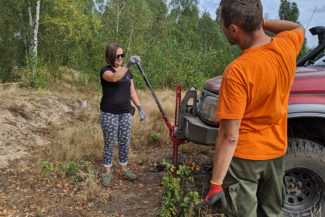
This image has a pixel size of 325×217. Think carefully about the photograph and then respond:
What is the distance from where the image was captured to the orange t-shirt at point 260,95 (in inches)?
53.1

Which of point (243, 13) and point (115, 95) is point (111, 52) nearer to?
point (115, 95)

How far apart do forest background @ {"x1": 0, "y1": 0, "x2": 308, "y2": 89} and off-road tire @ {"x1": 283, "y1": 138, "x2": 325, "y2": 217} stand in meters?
7.83

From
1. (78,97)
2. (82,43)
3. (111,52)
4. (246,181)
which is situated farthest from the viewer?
(82,43)

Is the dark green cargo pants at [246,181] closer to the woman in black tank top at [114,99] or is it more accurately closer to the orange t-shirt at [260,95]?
the orange t-shirt at [260,95]

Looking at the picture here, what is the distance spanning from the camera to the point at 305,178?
8.23 feet

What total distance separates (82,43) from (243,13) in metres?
15.6

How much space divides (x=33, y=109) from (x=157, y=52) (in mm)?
8971

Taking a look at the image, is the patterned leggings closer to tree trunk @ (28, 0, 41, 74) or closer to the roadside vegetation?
the roadside vegetation

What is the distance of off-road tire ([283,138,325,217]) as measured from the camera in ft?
7.76

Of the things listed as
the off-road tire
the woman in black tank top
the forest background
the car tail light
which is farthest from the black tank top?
the forest background

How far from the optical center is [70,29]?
481 inches

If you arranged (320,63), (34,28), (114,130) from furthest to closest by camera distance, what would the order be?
(34,28) < (114,130) < (320,63)

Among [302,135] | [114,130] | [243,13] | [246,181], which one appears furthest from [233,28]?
[114,130]

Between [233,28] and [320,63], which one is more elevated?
[233,28]
